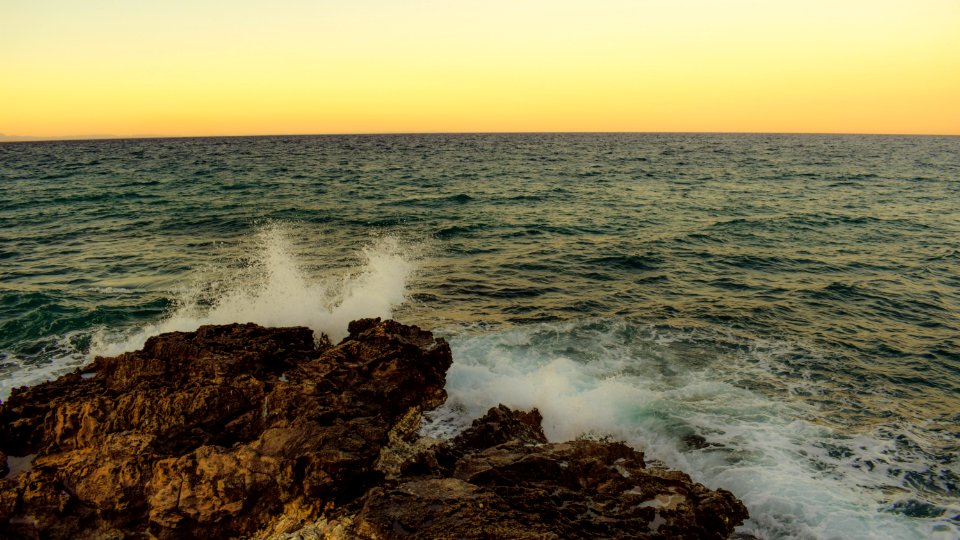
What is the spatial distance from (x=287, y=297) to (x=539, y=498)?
973 cm

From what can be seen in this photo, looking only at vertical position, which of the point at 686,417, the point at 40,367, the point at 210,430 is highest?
the point at 210,430

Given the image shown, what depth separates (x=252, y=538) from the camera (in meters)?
5.79

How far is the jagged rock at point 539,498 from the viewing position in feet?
17.2

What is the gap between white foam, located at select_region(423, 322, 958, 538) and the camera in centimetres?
699

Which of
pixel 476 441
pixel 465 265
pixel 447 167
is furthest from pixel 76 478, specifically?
pixel 447 167

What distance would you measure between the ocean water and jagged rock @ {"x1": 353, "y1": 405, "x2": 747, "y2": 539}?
1.51 m

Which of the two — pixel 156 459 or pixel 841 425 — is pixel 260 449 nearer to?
pixel 156 459

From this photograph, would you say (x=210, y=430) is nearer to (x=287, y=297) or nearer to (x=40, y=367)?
(x=287, y=297)

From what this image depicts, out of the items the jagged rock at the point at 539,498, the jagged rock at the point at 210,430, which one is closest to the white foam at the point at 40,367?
the jagged rock at the point at 210,430

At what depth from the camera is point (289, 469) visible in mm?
6055

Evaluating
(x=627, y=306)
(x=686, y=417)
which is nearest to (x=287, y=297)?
(x=627, y=306)

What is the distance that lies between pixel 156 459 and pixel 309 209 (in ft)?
81.1

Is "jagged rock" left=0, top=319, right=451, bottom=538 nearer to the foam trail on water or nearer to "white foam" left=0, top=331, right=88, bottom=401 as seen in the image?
"white foam" left=0, top=331, right=88, bottom=401

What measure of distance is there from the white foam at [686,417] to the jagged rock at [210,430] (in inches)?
69.7
